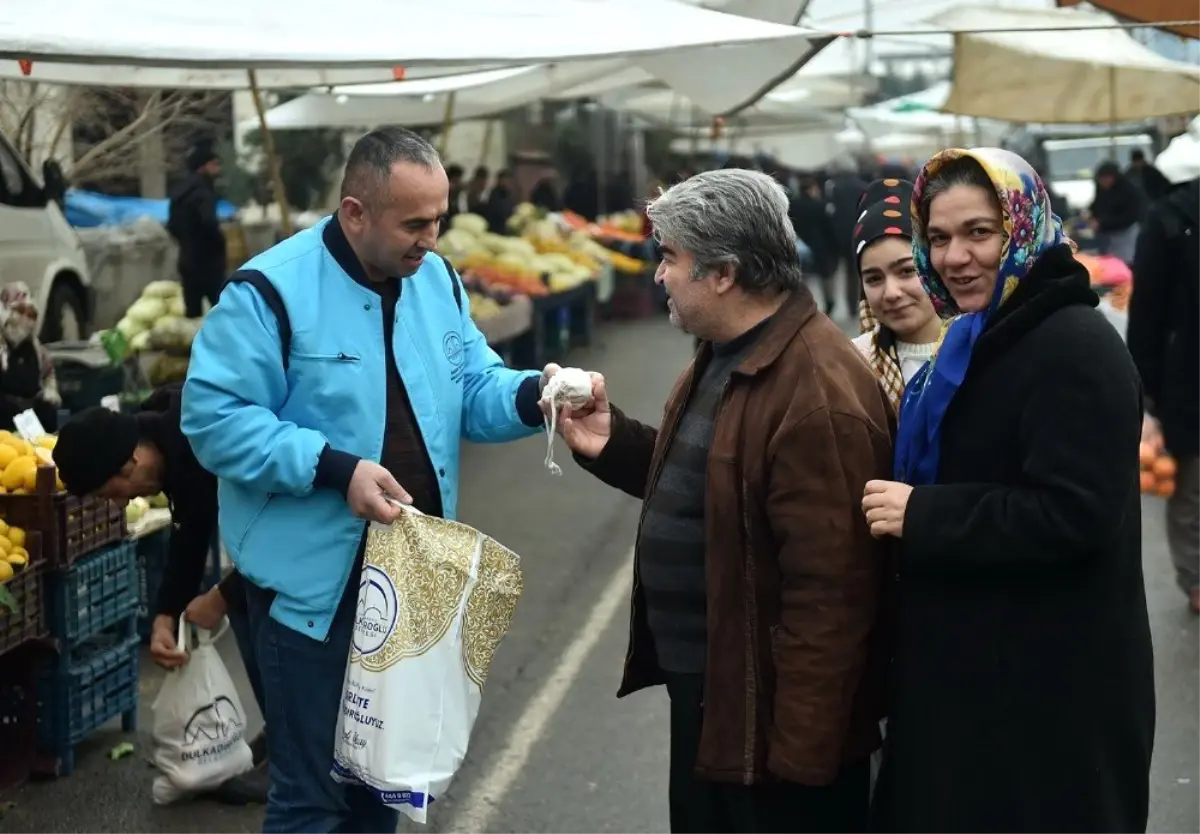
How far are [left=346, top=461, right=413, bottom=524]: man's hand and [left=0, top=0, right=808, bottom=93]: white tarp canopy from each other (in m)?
2.35

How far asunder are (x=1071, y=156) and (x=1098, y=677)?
34.3m

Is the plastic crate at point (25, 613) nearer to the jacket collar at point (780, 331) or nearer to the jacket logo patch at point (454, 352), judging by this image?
the jacket logo patch at point (454, 352)

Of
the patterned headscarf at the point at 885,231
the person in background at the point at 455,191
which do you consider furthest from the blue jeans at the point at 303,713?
the person in background at the point at 455,191

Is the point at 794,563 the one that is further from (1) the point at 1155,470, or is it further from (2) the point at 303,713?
(1) the point at 1155,470

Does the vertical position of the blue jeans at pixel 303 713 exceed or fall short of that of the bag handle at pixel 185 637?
it exceeds it

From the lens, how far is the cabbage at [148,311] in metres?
11.4

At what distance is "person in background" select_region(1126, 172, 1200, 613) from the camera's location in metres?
6.55

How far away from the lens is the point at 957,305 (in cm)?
283

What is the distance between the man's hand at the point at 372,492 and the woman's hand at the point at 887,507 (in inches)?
41.7

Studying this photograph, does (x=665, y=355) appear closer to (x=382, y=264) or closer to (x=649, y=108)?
(x=649, y=108)

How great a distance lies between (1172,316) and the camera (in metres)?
6.65

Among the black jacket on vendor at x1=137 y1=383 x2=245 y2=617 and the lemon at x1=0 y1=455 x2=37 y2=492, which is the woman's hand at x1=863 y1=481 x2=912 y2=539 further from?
the lemon at x1=0 y1=455 x2=37 y2=492

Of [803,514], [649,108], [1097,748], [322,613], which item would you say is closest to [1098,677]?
[1097,748]

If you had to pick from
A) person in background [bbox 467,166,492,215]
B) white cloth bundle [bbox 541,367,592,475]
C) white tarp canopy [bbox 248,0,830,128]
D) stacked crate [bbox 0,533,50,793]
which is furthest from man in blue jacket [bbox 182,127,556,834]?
person in background [bbox 467,166,492,215]
